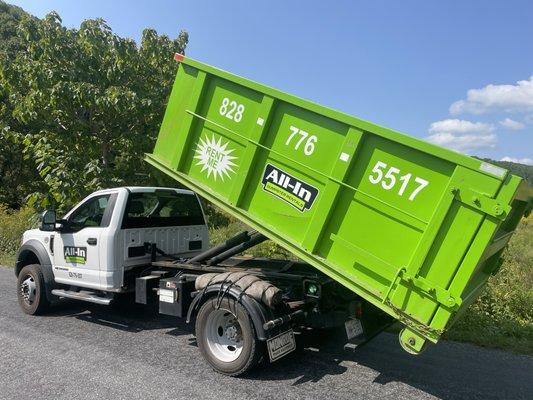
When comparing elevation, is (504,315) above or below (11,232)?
above

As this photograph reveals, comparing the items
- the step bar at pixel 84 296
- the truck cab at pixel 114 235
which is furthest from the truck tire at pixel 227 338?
the step bar at pixel 84 296

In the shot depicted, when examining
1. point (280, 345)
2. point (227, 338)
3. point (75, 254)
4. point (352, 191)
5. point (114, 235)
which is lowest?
point (75, 254)

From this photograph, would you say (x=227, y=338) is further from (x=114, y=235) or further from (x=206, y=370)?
(x=114, y=235)

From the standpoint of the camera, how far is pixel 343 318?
4.82 metres

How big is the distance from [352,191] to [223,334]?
6.87 ft

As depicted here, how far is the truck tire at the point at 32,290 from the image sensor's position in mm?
7105

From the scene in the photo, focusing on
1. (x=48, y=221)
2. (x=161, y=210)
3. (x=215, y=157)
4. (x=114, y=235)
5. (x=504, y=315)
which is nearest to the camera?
(x=215, y=157)

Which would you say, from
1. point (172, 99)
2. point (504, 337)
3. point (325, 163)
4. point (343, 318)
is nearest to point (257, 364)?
point (343, 318)

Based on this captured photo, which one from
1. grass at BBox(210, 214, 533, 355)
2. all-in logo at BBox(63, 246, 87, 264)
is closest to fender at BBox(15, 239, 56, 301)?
all-in logo at BBox(63, 246, 87, 264)

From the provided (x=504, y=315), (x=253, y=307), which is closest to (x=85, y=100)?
(x=253, y=307)

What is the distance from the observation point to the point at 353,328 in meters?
4.72

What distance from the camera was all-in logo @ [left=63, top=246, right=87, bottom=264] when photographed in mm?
6512

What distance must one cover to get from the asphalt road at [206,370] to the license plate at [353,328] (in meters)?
0.32

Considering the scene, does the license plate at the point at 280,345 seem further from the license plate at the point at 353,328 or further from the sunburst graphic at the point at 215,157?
the sunburst graphic at the point at 215,157
